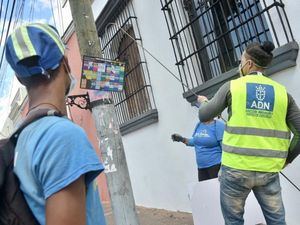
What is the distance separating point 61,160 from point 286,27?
3198 millimetres

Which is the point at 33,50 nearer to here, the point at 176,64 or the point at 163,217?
the point at 176,64

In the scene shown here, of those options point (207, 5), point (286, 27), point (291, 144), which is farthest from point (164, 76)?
point (291, 144)

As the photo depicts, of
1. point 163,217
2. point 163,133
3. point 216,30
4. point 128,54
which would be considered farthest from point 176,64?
point 163,217

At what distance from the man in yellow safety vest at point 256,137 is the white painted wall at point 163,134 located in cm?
239

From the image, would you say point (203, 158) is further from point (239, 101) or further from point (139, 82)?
point (139, 82)

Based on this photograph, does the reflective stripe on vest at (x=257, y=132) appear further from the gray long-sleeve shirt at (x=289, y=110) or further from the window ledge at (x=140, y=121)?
the window ledge at (x=140, y=121)

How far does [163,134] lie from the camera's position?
5973 millimetres

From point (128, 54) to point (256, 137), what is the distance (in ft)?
16.0


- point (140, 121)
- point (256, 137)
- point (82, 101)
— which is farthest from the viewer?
point (140, 121)

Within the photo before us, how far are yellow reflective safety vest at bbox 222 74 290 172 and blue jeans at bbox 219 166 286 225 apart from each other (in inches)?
2.8

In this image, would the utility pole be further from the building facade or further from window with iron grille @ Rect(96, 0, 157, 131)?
window with iron grille @ Rect(96, 0, 157, 131)

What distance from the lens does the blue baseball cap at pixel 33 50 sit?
1234 mm

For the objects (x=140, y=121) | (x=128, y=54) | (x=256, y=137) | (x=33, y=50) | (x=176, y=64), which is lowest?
(x=256, y=137)

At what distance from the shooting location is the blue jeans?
2641mm
